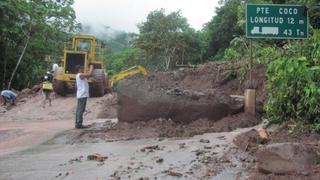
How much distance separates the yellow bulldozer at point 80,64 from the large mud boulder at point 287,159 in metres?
21.4

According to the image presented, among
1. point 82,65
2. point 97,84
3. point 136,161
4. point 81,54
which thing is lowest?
point 136,161

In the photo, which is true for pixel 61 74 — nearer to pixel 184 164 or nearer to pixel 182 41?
pixel 184 164

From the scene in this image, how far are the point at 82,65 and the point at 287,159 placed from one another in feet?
72.6

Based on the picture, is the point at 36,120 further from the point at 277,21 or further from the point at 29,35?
the point at 29,35

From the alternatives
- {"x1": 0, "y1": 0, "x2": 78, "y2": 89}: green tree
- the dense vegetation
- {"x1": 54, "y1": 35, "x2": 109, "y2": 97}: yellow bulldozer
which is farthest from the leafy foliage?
{"x1": 0, "y1": 0, "x2": 78, "y2": 89}: green tree

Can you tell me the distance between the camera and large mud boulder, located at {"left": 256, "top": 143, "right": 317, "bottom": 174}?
7.14 meters

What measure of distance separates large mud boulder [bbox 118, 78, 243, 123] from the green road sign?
2.17 metres

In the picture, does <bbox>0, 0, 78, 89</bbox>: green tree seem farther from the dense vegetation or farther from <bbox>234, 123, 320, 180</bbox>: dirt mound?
<bbox>234, 123, 320, 180</bbox>: dirt mound

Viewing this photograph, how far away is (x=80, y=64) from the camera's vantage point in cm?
2895

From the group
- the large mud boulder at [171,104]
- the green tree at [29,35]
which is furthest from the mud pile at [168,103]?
the green tree at [29,35]

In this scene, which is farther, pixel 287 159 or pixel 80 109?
pixel 80 109

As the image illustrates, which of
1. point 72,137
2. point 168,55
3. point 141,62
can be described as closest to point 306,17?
point 72,137

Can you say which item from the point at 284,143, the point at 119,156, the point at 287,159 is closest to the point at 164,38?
the point at 119,156

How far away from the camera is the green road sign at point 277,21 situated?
11.5 meters
